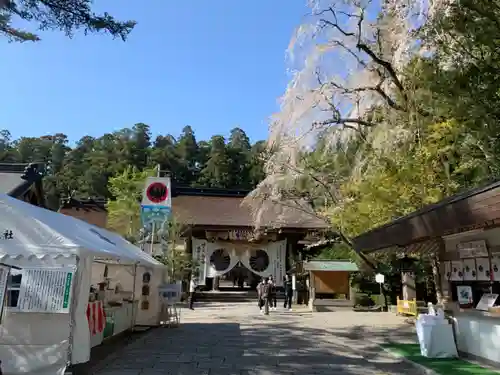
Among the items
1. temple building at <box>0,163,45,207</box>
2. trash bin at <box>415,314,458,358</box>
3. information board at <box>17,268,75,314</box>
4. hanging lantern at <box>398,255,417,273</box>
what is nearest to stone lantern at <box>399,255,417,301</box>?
Answer: hanging lantern at <box>398,255,417,273</box>

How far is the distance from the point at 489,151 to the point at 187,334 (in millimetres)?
7683

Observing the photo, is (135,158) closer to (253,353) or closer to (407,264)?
(407,264)

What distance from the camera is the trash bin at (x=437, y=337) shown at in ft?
22.4

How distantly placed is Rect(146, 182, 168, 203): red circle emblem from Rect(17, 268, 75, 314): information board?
25.6ft

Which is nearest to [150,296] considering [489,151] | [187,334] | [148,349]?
[187,334]

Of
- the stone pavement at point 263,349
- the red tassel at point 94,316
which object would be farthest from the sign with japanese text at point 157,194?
the red tassel at point 94,316

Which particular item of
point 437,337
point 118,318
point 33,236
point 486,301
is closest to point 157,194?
point 118,318

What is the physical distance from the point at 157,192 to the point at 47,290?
316 inches

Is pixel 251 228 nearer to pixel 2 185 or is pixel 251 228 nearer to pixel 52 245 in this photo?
pixel 2 185

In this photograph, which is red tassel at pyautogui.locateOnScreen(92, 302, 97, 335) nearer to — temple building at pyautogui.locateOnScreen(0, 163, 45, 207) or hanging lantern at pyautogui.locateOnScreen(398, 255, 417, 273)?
temple building at pyautogui.locateOnScreen(0, 163, 45, 207)

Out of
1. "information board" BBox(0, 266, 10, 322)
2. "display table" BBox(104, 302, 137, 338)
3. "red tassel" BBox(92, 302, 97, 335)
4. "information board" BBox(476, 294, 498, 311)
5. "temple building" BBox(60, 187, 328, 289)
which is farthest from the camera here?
"temple building" BBox(60, 187, 328, 289)

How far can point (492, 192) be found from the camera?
4.37 meters

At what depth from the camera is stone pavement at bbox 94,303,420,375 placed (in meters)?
6.23

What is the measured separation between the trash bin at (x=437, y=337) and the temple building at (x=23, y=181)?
50.4 ft
